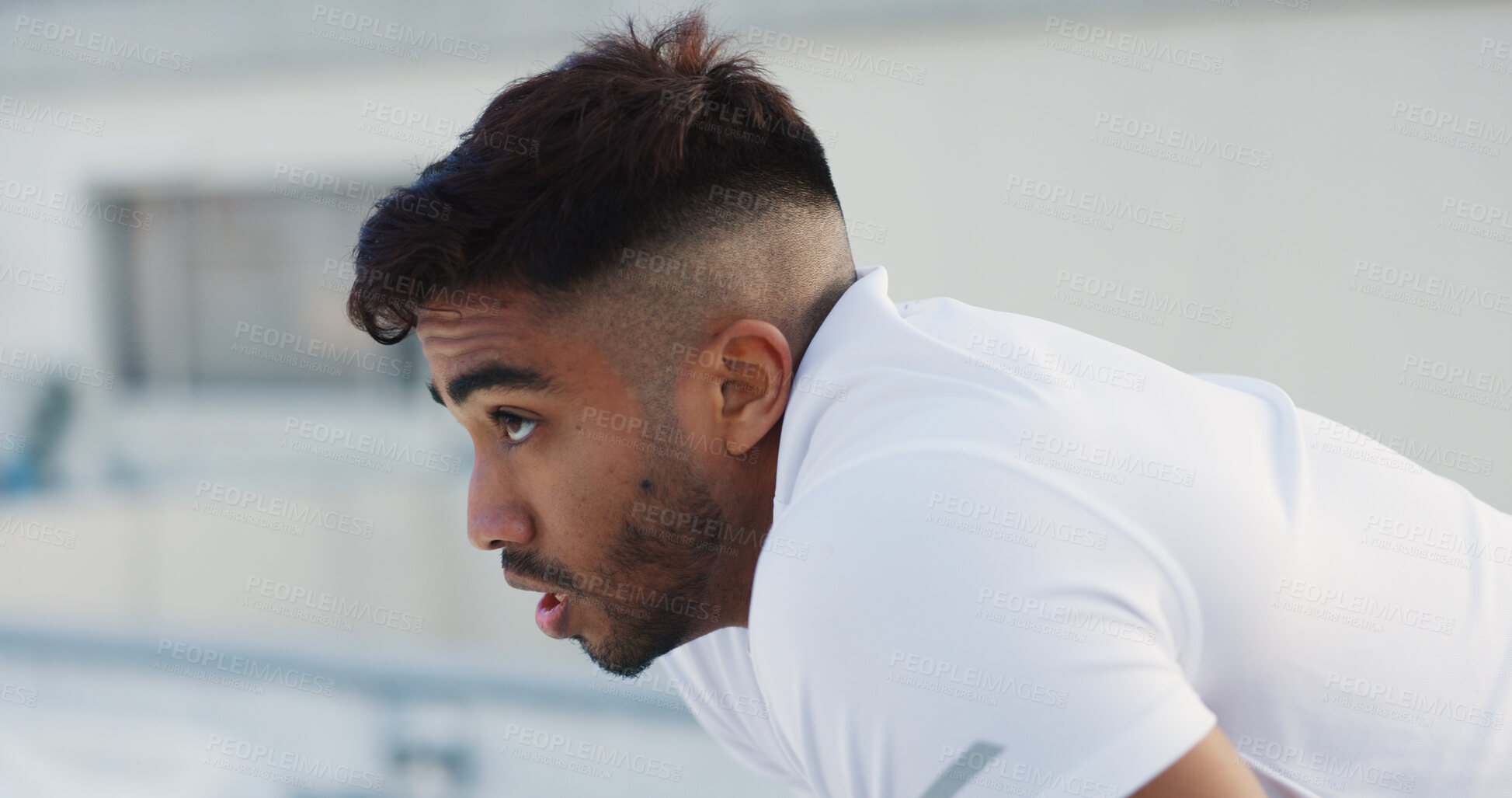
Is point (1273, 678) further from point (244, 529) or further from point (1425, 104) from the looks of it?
point (244, 529)

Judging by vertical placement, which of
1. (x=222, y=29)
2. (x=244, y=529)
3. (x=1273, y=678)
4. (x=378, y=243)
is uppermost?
(x=222, y=29)

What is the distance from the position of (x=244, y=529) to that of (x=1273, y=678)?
5362 mm

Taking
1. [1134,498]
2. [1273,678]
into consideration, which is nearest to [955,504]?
[1134,498]

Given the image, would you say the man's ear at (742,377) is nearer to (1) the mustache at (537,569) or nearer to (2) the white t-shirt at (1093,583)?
(2) the white t-shirt at (1093,583)

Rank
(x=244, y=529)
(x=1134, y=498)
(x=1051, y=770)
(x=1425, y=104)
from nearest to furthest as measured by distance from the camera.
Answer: (x=1051, y=770) → (x=1134, y=498) → (x=1425, y=104) → (x=244, y=529)

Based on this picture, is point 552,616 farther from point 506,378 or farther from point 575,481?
point 506,378

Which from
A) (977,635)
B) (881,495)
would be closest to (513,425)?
(881,495)

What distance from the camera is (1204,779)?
0.80 m

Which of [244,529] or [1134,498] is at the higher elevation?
[1134,498]

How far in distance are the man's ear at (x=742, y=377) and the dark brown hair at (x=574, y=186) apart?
137 mm

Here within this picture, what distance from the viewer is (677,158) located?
1.22m

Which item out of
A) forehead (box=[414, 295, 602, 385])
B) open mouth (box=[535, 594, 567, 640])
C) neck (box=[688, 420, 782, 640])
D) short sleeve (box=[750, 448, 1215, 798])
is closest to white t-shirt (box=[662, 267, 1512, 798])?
short sleeve (box=[750, 448, 1215, 798])

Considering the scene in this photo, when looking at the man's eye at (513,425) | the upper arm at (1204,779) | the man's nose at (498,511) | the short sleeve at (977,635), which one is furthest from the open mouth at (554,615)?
the upper arm at (1204,779)

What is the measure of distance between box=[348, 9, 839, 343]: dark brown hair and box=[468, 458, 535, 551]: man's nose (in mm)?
216
